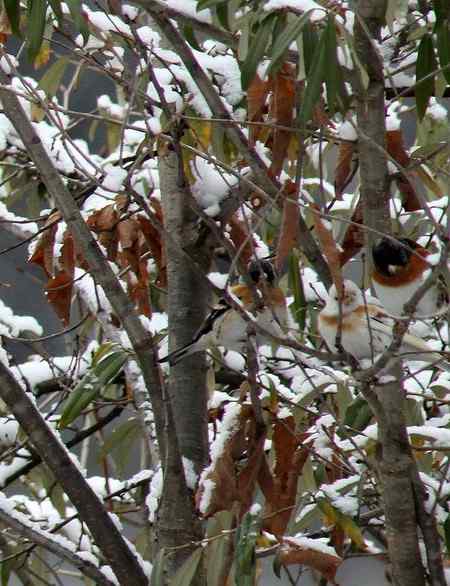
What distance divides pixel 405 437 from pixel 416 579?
172 millimetres

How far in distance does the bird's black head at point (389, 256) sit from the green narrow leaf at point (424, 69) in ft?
0.61

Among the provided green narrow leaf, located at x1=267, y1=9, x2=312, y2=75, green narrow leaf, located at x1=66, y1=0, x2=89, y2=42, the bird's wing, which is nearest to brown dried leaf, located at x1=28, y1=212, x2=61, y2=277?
the bird's wing

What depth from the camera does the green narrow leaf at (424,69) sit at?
119 cm

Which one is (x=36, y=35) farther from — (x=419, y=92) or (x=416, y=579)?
(x=416, y=579)

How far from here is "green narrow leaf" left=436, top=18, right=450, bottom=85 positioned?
1.11 meters

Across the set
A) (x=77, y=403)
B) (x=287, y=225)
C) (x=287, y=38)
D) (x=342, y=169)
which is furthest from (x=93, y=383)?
(x=287, y=38)

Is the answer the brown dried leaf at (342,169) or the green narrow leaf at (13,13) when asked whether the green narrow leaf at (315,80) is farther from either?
the green narrow leaf at (13,13)

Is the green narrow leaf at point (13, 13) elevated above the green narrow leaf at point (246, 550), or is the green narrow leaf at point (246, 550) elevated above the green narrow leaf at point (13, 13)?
the green narrow leaf at point (13, 13)

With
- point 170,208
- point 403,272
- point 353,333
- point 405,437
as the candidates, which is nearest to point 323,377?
point 353,333

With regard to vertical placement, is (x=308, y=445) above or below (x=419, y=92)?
below

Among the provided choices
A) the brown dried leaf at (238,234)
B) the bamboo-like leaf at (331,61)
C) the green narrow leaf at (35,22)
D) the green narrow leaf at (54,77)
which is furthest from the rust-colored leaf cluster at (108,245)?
the bamboo-like leaf at (331,61)

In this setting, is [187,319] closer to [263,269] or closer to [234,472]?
[263,269]

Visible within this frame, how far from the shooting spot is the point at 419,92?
1.21 metres

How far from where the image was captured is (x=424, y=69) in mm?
1193
